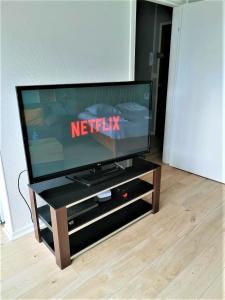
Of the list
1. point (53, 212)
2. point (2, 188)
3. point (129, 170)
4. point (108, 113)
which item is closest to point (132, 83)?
point (108, 113)

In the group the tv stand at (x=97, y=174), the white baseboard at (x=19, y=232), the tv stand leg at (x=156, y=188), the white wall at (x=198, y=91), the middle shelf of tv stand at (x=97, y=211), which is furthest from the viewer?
the white wall at (x=198, y=91)

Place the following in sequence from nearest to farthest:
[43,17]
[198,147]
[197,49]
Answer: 1. [43,17]
2. [197,49]
3. [198,147]

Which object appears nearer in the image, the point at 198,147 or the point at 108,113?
the point at 108,113

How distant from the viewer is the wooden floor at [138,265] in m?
1.45

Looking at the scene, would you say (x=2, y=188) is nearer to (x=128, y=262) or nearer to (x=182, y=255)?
(x=128, y=262)

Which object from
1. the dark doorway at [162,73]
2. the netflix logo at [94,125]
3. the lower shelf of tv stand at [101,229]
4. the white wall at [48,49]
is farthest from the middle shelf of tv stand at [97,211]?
the dark doorway at [162,73]

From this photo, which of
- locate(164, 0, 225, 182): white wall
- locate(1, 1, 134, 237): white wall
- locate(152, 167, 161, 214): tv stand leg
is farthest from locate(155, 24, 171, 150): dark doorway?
locate(152, 167, 161, 214): tv stand leg

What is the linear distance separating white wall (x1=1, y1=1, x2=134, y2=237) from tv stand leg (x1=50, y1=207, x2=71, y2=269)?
51cm

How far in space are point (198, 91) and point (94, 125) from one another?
5.09 feet

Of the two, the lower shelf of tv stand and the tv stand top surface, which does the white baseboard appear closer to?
the lower shelf of tv stand

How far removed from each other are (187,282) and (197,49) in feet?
7.51

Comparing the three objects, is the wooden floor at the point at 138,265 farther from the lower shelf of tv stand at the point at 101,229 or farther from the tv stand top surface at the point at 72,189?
the tv stand top surface at the point at 72,189

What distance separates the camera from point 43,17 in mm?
1605

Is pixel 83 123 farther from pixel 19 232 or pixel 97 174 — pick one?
pixel 19 232
